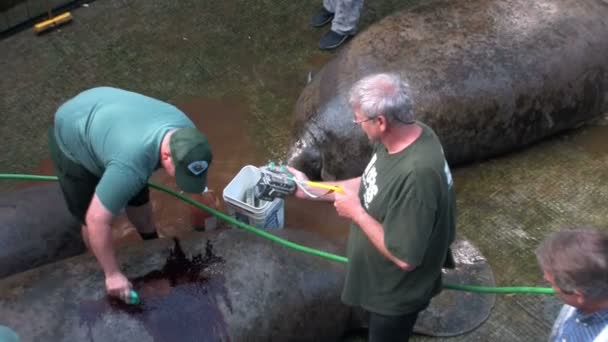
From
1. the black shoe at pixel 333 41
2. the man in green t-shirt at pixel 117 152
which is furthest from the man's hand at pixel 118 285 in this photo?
the black shoe at pixel 333 41

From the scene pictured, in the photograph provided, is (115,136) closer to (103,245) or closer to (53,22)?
(103,245)

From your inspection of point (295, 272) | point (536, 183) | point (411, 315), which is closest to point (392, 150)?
point (411, 315)

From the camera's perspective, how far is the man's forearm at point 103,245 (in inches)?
113

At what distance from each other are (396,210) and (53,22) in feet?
16.0

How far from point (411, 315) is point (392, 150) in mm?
813

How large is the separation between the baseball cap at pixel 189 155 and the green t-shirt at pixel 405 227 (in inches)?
28.1

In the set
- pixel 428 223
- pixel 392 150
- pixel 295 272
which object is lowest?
pixel 295 272

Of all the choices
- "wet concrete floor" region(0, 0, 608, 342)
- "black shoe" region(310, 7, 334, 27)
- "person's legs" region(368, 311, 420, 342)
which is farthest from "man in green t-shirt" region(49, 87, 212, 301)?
"black shoe" region(310, 7, 334, 27)

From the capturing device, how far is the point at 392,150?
8.42 ft

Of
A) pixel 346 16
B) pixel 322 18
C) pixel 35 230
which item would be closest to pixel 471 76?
pixel 346 16

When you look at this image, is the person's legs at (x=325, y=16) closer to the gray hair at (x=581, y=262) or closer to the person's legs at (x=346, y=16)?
the person's legs at (x=346, y=16)

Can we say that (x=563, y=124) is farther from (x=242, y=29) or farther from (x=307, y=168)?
(x=242, y=29)

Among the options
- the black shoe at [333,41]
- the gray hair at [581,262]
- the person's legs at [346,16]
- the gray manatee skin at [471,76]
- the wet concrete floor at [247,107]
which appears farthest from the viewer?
the black shoe at [333,41]

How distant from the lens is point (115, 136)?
2.96 metres
